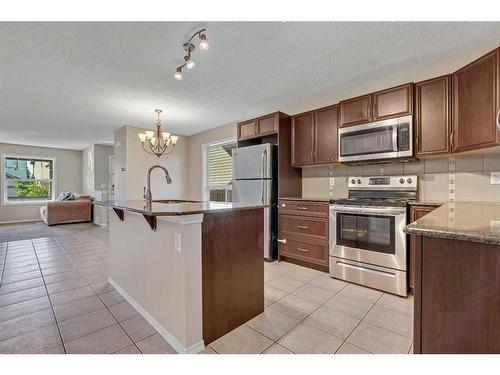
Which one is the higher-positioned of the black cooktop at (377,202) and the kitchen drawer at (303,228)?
the black cooktop at (377,202)

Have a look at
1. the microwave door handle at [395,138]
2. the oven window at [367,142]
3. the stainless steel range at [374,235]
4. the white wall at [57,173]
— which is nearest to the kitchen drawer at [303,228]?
the stainless steel range at [374,235]

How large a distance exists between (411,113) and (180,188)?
16.3 feet

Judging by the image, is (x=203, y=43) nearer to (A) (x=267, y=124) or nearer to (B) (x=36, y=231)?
(A) (x=267, y=124)

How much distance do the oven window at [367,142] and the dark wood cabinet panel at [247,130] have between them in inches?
55.5

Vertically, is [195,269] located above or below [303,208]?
below

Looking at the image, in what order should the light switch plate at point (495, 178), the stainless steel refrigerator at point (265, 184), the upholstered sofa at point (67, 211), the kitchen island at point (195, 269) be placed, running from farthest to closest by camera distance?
1. the upholstered sofa at point (67, 211)
2. the stainless steel refrigerator at point (265, 184)
3. the light switch plate at point (495, 178)
4. the kitchen island at point (195, 269)

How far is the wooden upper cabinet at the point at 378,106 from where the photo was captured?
2553mm

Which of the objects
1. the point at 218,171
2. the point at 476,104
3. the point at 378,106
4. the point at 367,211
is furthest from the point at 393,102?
the point at 218,171

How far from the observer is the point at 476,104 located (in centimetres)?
207

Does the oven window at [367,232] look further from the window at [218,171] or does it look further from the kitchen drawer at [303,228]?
the window at [218,171]

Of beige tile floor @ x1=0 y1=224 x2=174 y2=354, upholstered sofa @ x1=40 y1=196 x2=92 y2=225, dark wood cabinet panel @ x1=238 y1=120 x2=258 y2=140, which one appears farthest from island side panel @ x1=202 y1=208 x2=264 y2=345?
upholstered sofa @ x1=40 y1=196 x2=92 y2=225

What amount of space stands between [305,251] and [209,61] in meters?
2.54

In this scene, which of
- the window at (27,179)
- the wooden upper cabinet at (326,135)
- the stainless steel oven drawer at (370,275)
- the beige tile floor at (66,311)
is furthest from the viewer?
the window at (27,179)
